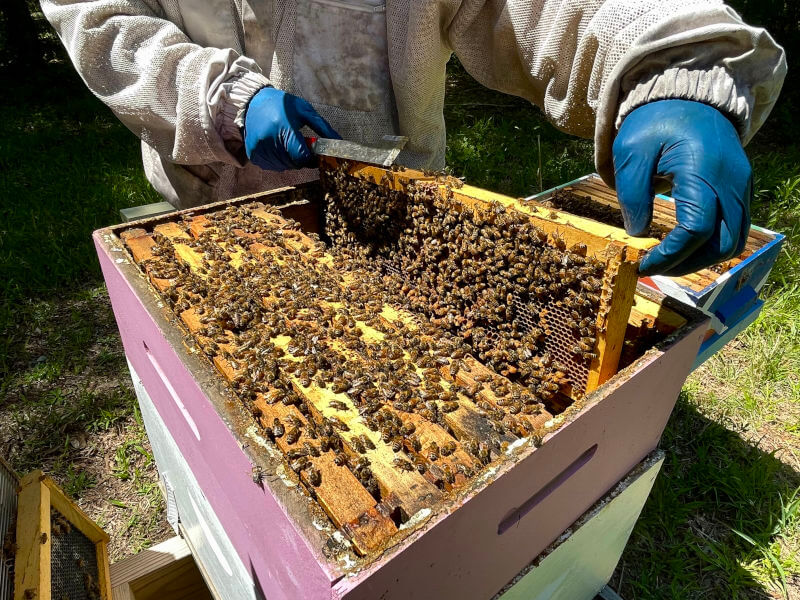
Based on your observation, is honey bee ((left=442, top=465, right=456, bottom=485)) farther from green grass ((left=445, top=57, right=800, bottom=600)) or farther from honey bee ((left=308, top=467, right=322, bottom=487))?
green grass ((left=445, top=57, right=800, bottom=600))

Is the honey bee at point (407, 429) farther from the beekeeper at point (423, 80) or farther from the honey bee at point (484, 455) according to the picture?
the beekeeper at point (423, 80)

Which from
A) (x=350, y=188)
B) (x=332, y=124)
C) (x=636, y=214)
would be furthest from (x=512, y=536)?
(x=332, y=124)

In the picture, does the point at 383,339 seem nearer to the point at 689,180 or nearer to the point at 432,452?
the point at 432,452

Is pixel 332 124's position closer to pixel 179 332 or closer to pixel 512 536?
pixel 179 332

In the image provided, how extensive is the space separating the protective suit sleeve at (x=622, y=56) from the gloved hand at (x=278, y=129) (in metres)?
0.93

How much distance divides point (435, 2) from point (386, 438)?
7.40 ft

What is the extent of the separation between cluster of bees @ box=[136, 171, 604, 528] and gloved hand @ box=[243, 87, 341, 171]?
297 millimetres

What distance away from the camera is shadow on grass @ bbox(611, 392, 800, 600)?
9.88ft

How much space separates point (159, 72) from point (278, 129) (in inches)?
28.8

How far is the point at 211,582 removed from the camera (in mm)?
2578

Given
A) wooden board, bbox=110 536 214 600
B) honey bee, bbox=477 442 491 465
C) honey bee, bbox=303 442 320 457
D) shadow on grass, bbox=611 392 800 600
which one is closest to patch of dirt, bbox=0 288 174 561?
wooden board, bbox=110 536 214 600

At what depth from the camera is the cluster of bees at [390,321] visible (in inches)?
58.3

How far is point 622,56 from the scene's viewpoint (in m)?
1.93

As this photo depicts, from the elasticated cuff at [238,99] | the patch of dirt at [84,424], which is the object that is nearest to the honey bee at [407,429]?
the elasticated cuff at [238,99]
